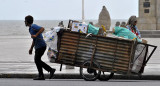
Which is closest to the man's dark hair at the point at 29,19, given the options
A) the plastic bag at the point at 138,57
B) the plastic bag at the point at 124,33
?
the plastic bag at the point at 124,33

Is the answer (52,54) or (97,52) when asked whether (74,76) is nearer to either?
(52,54)

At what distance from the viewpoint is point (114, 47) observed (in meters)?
12.6

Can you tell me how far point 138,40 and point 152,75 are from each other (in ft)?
4.03

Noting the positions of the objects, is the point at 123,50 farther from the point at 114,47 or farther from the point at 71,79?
the point at 71,79

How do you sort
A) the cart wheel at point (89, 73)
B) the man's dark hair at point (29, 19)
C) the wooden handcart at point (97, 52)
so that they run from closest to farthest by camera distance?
the wooden handcart at point (97, 52), the cart wheel at point (89, 73), the man's dark hair at point (29, 19)

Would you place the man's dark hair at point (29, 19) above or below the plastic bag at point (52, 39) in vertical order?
above

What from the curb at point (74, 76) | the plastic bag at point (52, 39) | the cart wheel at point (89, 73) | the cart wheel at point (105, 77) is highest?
the plastic bag at point (52, 39)

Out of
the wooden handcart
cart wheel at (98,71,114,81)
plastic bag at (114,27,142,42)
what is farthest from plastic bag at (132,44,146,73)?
cart wheel at (98,71,114,81)

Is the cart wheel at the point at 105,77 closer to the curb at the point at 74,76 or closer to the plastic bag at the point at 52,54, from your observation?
the curb at the point at 74,76

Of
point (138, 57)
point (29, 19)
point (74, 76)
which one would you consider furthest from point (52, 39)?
point (138, 57)

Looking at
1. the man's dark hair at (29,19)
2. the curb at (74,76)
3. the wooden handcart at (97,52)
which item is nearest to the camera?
the wooden handcart at (97,52)

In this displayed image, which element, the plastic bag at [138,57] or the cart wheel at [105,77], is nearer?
the plastic bag at [138,57]

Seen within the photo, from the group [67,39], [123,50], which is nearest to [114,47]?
[123,50]

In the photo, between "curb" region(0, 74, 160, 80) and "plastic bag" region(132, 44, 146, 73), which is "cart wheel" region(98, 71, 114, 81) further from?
"plastic bag" region(132, 44, 146, 73)
